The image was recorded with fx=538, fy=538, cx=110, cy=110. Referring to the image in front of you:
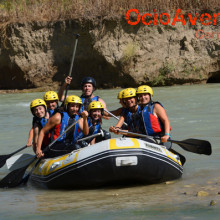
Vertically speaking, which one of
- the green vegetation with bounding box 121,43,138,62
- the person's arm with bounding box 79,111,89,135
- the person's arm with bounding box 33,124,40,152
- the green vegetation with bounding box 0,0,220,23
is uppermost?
the green vegetation with bounding box 0,0,220,23

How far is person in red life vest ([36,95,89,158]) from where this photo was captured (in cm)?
641

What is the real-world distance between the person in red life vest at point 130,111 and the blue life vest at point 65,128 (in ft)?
1.72

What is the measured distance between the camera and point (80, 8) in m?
19.7

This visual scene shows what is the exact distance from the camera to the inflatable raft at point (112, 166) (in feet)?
18.6

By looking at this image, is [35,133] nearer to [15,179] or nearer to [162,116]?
[15,179]

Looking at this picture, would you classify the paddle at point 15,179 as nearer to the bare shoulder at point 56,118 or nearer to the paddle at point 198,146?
the bare shoulder at point 56,118

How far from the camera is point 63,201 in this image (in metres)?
5.46

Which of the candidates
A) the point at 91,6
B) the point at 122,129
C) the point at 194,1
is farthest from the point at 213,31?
the point at 122,129

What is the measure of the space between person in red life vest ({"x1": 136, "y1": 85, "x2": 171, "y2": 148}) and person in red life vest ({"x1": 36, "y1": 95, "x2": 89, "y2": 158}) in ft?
2.41

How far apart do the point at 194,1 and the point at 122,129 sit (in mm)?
12908

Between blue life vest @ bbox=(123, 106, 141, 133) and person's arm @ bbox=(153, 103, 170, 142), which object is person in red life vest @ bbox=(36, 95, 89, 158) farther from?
person's arm @ bbox=(153, 103, 170, 142)

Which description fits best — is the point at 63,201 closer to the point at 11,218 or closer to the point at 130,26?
the point at 11,218

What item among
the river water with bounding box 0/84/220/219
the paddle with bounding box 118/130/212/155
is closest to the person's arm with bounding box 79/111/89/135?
the river water with bounding box 0/84/220/219

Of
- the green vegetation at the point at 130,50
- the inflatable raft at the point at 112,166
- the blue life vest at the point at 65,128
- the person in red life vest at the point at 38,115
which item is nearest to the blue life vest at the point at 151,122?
the inflatable raft at the point at 112,166
